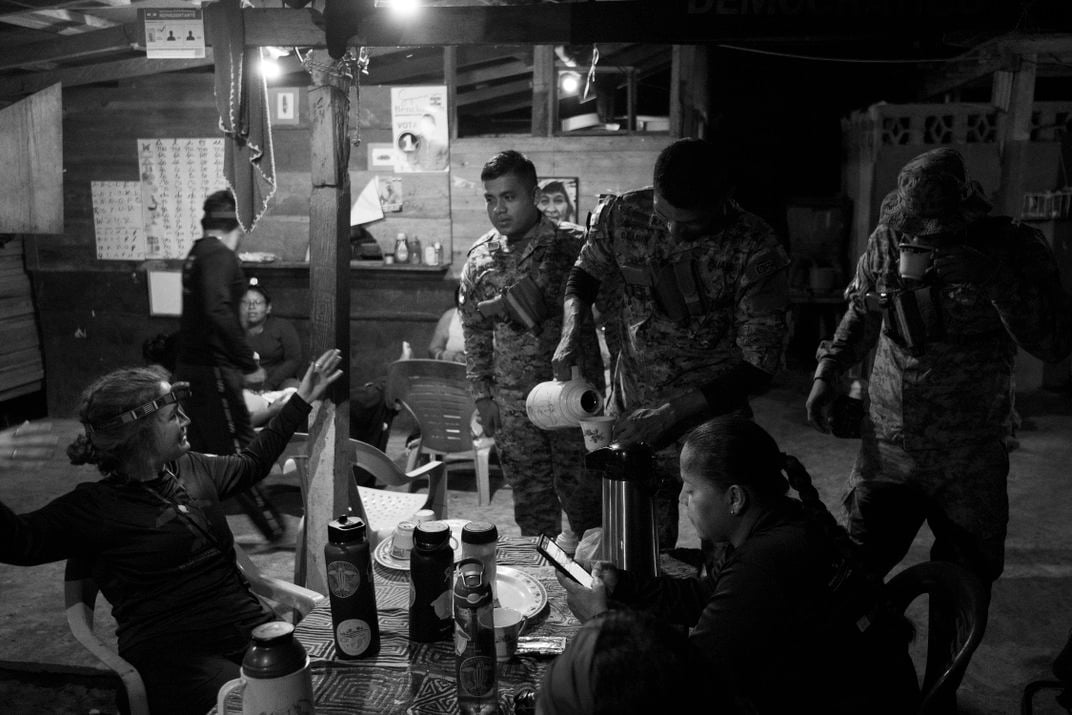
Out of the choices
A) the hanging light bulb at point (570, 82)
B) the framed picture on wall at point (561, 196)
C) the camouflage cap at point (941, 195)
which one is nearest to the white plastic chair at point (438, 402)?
the framed picture on wall at point (561, 196)

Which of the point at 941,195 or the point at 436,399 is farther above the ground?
the point at 941,195

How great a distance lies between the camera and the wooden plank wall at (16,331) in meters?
7.91

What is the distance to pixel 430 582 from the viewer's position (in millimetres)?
1933

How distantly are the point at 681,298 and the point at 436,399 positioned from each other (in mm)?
2688

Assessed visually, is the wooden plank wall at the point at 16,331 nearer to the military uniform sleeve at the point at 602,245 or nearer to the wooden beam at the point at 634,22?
the wooden beam at the point at 634,22

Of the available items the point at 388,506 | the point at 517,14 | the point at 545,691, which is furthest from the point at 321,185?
the point at 545,691

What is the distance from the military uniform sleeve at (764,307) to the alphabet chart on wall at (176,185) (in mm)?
6027

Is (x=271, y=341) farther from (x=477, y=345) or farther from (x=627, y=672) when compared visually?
(x=627, y=672)

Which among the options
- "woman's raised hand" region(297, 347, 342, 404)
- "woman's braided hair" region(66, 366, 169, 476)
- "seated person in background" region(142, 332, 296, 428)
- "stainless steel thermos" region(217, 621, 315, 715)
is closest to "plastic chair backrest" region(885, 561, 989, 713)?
"stainless steel thermos" region(217, 621, 315, 715)

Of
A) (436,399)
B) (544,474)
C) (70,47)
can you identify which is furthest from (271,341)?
(544,474)

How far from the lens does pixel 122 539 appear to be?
93.1 inches

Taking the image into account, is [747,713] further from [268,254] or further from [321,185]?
[268,254]

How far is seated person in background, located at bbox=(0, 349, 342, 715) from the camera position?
2.30 metres

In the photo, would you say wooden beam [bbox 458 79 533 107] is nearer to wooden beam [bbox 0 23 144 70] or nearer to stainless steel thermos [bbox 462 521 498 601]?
wooden beam [bbox 0 23 144 70]
